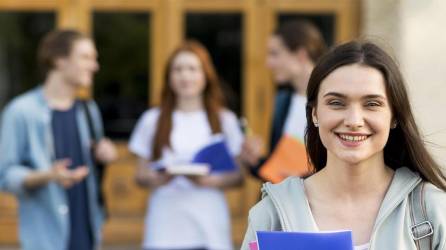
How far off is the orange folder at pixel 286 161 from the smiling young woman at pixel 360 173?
194cm

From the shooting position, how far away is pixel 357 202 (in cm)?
280

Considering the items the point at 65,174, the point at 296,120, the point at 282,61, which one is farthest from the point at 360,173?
the point at 65,174

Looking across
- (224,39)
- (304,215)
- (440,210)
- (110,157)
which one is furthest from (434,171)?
(224,39)

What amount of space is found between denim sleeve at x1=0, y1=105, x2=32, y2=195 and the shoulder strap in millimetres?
3061

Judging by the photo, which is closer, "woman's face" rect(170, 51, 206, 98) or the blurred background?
"woman's face" rect(170, 51, 206, 98)

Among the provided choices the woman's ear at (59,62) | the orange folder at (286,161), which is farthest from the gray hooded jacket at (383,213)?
the woman's ear at (59,62)

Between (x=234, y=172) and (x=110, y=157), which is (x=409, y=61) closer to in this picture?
(x=234, y=172)

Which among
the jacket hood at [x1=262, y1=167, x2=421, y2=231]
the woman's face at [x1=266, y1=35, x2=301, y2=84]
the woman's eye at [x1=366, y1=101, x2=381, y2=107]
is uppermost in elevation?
the woman's face at [x1=266, y1=35, x2=301, y2=84]

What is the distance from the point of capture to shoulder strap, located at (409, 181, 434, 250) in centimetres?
267

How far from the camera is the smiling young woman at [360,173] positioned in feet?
8.91

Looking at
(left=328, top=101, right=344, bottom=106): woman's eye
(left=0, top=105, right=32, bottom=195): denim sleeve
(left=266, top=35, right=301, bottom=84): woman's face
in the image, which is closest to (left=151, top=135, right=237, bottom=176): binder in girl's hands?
(left=266, top=35, right=301, bottom=84): woman's face

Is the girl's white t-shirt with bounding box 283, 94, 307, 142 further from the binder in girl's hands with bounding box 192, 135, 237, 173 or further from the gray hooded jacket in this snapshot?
the gray hooded jacket

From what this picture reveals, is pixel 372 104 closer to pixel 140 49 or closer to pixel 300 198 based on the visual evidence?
pixel 300 198

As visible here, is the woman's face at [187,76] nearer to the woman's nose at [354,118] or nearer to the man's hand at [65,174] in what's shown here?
the man's hand at [65,174]
